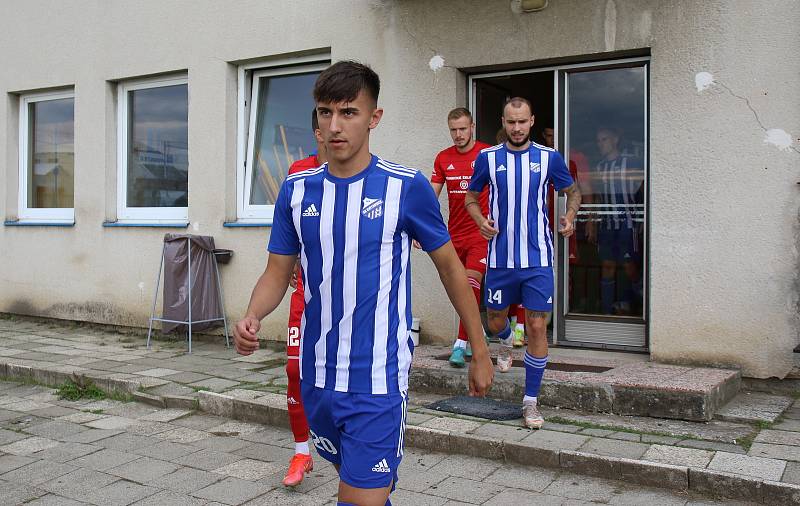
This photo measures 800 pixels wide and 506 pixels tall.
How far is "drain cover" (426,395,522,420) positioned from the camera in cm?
578

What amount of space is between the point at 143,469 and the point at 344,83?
326 centimetres

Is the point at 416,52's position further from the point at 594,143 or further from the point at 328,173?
the point at 328,173

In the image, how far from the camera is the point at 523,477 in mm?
4812

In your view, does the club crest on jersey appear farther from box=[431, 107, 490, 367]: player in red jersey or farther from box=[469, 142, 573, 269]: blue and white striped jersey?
box=[431, 107, 490, 367]: player in red jersey

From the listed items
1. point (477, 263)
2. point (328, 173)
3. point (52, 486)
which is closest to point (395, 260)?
point (328, 173)

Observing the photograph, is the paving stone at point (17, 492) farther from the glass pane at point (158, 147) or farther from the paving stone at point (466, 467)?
the glass pane at point (158, 147)

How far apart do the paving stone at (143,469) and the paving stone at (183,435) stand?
0.48 m

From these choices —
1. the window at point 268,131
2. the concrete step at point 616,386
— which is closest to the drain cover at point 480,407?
the concrete step at point 616,386

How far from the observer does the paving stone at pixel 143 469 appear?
194 inches

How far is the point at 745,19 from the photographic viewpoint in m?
6.29

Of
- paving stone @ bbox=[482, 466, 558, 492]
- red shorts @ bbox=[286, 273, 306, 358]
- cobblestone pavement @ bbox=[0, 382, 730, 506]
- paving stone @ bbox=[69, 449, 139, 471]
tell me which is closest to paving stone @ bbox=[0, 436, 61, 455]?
cobblestone pavement @ bbox=[0, 382, 730, 506]

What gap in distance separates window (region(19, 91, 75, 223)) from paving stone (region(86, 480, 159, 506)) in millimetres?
7158

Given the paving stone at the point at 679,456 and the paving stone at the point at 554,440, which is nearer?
the paving stone at the point at 679,456

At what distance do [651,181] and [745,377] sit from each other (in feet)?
5.77
